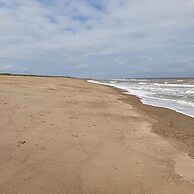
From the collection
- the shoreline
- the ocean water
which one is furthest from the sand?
the ocean water

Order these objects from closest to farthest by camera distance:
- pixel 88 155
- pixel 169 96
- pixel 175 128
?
pixel 88 155 < pixel 175 128 < pixel 169 96

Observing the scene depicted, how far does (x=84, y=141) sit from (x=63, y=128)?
1.12 m

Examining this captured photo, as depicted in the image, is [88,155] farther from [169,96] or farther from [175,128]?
[169,96]

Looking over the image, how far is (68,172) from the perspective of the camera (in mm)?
5188

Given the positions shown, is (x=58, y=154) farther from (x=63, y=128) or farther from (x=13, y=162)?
(x=63, y=128)

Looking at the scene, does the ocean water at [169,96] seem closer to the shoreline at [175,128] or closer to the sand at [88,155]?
the shoreline at [175,128]

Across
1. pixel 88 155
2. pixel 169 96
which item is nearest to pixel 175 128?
pixel 88 155

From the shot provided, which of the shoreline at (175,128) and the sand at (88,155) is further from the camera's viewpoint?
the shoreline at (175,128)

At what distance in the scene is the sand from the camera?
15.9 ft

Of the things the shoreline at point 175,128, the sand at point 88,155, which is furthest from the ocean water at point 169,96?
the sand at point 88,155

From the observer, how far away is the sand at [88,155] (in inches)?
191

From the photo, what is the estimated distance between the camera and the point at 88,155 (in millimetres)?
6129

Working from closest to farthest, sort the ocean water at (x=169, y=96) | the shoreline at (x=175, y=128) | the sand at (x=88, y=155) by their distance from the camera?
1. the sand at (x=88, y=155)
2. the shoreline at (x=175, y=128)
3. the ocean water at (x=169, y=96)

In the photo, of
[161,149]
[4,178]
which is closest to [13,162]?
[4,178]
